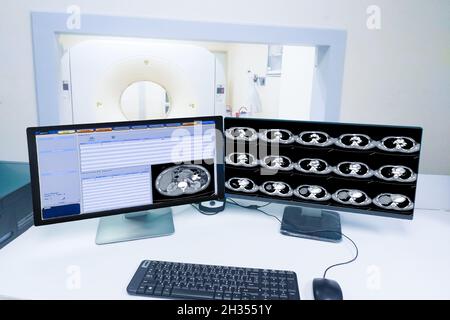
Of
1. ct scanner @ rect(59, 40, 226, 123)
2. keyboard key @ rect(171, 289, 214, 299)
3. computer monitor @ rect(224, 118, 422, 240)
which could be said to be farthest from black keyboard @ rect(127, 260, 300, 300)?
ct scanner @ rect(59, 40, 226, 123)

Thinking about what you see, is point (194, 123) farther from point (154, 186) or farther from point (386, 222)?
point (386, 222)

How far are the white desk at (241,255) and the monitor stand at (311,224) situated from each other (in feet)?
0.08

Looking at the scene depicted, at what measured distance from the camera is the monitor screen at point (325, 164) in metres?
0.99

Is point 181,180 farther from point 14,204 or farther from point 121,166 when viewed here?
point 14,204

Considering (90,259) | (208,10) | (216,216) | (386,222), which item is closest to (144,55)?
(208,10)

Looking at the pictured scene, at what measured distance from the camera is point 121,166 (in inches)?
38.1

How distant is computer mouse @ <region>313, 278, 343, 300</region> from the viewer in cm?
72

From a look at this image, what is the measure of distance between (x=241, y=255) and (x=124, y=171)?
410 millimetres

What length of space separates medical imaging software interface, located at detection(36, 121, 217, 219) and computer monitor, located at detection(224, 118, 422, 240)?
108 mm

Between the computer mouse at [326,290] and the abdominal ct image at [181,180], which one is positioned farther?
the abdominal ct image at [181,180]

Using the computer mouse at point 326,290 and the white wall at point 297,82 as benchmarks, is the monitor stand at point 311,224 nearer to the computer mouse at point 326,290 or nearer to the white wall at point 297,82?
the computer mouse at point 326,290

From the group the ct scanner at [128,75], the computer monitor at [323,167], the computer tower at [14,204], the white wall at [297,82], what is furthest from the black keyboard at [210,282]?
the white wall at [297,82]

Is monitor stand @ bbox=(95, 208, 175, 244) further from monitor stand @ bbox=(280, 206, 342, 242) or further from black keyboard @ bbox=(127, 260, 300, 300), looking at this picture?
monitor stand @ bbox=(280, 206, 342, 242)

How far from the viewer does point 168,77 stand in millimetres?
1338
